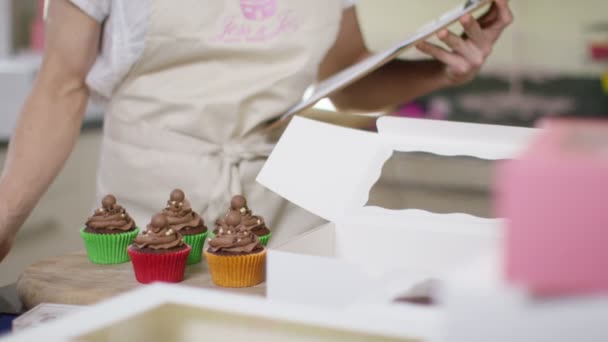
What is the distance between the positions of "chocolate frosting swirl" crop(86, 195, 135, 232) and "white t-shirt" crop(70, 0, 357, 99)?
Answer: 0.80 ft

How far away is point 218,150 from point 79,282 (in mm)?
383

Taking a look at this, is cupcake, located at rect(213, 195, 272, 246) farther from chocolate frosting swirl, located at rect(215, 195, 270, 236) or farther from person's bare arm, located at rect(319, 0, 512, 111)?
person's bare arm, located at rect(319, 0, 512, 111)

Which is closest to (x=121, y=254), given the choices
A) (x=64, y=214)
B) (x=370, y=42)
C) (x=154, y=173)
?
(x=154, y=173)

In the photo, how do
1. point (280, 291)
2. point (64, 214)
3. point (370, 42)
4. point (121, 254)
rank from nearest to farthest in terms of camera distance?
point (280, 291)
point (121, 254)
point (64, 214)
point (370, 42)

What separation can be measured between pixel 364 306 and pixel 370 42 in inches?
148

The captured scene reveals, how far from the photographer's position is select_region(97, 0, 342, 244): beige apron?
4.27 feet

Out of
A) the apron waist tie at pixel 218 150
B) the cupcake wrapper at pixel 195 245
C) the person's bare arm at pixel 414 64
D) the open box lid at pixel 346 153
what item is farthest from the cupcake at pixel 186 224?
the person's bare arm at pixel 414 64

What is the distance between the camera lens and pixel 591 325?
0.44m

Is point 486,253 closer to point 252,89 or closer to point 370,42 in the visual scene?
point 252,89

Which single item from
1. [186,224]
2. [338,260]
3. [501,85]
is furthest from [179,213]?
[501,85]

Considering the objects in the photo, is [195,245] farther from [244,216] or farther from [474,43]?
[474,43]

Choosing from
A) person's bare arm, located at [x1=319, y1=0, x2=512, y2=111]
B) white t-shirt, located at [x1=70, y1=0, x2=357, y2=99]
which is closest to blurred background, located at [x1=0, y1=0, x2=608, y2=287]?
person's bare arm, located at [x1=319, y1=0, x2=512, y2=111]

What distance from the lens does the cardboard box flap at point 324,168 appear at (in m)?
0.92

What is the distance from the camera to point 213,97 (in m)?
1.33
